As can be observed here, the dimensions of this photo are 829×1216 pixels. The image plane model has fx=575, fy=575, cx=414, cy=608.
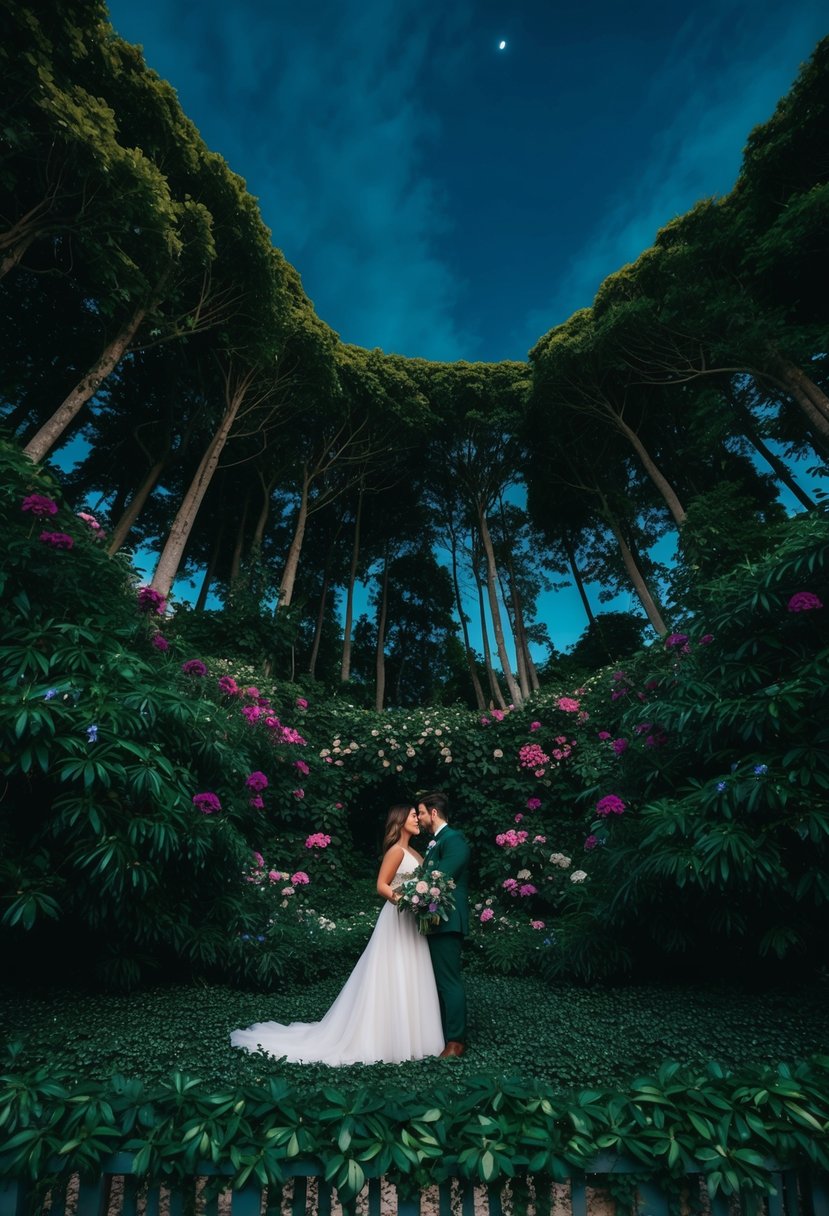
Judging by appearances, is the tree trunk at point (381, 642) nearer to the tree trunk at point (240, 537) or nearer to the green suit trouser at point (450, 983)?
the tree trunk at point (240, 537)

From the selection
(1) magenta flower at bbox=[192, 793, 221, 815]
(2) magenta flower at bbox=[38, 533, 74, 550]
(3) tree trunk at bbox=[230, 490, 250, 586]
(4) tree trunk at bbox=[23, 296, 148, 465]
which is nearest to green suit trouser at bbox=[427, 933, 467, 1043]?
(1) magenta flower at bbox=[192, 793, 221, 815]

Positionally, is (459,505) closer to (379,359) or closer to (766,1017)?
(379,359)

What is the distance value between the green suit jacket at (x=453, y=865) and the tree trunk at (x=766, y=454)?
12097 mm

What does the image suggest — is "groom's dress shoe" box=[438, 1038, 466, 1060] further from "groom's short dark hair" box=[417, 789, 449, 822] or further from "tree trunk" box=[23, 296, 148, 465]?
"tree trunk" box=[23, 296, 148, 465]

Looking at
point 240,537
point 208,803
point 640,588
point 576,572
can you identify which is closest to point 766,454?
point 640,588

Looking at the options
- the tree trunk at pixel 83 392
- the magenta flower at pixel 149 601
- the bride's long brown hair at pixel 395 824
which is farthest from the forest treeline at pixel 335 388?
the bride's long brown hair at pixel 395 824

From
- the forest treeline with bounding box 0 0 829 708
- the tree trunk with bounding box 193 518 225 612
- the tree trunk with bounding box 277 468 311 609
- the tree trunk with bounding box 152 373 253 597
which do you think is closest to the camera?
the forest treeline with bounding box 0 0 829 708

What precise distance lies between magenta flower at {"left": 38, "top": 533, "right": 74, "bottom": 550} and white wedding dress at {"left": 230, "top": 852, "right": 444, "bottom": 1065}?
2784 mm

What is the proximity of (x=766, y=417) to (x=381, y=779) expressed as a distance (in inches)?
441

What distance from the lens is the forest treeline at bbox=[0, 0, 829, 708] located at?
276 inches

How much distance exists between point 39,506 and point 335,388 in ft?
30.9

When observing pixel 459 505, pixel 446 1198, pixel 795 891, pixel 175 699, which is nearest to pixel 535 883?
pixel 795 891

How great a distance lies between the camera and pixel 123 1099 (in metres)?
1.52

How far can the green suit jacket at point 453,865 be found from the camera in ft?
11.2
